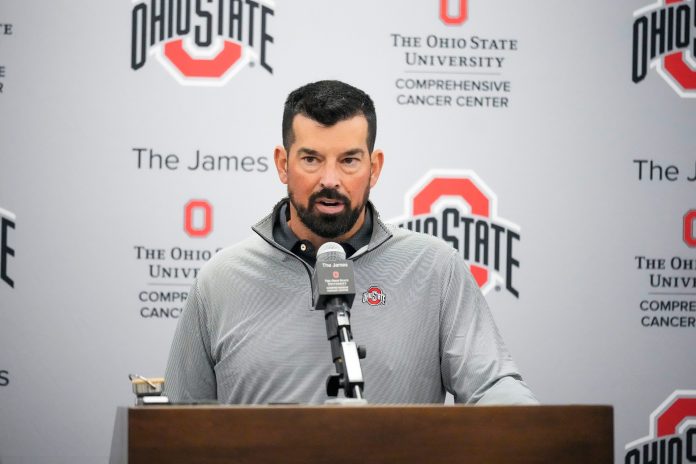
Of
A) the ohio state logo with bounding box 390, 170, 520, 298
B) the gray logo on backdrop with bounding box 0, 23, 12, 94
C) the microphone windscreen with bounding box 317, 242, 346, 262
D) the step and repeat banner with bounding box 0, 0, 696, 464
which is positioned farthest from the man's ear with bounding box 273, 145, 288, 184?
the gray logo on backdrop with bounding box 0, 23, 12, 94

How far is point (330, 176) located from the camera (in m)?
2.32

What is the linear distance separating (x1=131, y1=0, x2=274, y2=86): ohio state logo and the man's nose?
3.75ft

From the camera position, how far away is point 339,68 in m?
3.39

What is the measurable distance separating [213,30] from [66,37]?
0.51 meters

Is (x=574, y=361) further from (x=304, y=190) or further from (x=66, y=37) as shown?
(x=66, y=37)

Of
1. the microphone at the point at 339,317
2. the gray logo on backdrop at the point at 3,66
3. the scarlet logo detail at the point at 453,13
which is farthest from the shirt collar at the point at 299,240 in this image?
the gray logo on backdrop at the point at 3,66

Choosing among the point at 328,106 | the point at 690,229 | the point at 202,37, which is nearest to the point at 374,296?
the point at 328,106

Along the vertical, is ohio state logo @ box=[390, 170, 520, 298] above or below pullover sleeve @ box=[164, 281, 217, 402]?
above

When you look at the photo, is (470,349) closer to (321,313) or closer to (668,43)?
(321,313)

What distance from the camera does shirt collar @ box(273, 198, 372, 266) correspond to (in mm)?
2441

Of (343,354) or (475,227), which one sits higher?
(475,227)

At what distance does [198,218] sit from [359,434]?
1.91 meters

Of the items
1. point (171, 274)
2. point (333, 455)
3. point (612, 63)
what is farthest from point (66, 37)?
point (333, 455)

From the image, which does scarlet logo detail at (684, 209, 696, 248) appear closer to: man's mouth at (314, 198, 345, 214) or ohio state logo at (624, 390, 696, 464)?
ohio state logo at (624, 390, 696, 464)
